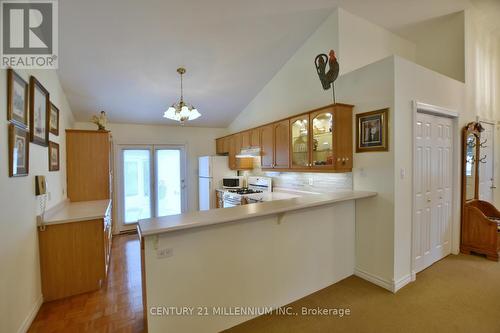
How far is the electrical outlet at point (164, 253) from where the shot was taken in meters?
1.72

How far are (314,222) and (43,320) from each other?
112 inches

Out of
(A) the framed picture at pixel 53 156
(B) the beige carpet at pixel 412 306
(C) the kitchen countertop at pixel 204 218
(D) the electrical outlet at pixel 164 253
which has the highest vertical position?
(A) the framed picture at pixel 53 156

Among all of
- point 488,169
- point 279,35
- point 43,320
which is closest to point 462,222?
point 488,169

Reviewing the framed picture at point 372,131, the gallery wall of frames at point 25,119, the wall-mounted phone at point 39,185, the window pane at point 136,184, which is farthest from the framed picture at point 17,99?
the framed picture at point 372,131

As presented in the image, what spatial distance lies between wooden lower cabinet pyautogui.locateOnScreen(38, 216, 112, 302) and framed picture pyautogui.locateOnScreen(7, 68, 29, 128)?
1179mm

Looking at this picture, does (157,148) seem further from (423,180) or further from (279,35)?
(423,180)

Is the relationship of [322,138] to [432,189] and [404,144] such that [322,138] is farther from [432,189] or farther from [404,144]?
[432,189]

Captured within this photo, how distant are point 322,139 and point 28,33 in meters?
3.43

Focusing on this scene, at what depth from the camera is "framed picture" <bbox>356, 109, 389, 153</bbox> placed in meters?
2.62

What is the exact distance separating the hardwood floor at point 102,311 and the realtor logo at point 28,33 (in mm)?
2296

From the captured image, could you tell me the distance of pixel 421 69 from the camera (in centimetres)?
287

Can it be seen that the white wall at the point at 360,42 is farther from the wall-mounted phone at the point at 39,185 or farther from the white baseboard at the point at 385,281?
the wall-mounted phone at the point at 39,185

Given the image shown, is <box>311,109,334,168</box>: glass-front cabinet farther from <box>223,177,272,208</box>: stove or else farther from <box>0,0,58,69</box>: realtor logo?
<box>0,0,58,69</box>: realtor logo

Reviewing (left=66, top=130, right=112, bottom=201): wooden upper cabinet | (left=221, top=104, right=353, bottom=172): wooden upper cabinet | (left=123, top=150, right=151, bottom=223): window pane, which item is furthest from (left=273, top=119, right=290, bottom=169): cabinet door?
(left=123, top=150, right=151, bottom=223): window pane
